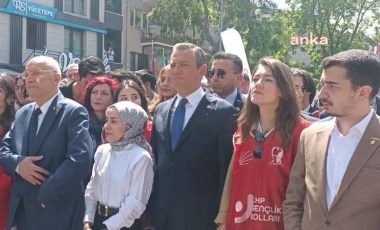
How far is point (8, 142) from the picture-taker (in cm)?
440

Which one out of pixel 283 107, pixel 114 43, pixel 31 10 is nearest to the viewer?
pixel 283 107

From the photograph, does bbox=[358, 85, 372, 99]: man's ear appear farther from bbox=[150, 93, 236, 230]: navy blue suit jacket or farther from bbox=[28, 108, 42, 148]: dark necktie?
bbox=[28, 108, 42, 148]: dark necktie

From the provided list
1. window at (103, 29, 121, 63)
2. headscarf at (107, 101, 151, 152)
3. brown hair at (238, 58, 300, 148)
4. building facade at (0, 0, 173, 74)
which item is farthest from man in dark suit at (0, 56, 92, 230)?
window at (103, 29, 121, 63)

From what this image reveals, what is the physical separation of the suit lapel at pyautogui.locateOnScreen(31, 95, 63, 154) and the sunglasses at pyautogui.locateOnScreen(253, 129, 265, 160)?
1617 mm

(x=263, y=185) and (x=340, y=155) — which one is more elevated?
(x=340, y=155)

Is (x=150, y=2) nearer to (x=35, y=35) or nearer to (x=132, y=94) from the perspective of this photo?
(x=35, y=35)

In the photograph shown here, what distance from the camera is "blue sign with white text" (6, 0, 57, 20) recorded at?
23.7m

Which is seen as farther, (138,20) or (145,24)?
(145,24)

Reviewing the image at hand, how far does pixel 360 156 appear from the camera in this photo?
2.92 m

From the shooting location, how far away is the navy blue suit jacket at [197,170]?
3.81 metres

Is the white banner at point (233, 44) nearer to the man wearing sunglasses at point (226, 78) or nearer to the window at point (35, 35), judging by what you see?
the man wearing sunglasses at point (226, 78)

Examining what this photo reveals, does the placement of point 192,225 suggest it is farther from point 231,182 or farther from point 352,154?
point 352,154

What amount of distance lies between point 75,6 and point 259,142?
25.7m

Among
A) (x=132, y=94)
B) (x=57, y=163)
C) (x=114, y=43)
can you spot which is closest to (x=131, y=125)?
(x=57, y=163)
